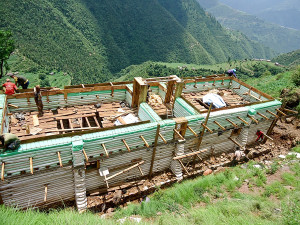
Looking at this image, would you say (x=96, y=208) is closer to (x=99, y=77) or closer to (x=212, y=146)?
(x=212, y=146)

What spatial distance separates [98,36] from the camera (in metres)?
107

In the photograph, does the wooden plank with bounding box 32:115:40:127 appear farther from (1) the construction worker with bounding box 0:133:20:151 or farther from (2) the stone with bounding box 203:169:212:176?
(2) the stone with bounding box 203:169:212:176

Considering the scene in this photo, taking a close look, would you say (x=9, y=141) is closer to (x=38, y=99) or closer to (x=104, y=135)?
(x=104, y=135)

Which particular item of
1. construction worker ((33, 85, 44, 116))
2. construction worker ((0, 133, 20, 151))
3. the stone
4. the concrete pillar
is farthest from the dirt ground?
construction worker ((33, 85, 44, 116))

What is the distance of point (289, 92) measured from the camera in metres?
20.8

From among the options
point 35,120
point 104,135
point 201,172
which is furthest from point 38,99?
point 201,172

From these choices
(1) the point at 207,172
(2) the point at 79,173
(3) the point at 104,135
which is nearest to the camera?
(2) the point at 79,173

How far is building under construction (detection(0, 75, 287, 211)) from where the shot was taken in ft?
27.7

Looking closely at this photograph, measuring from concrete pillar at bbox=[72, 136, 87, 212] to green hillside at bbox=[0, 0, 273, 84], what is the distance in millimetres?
56763

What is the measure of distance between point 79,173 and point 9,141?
3163 millimetres

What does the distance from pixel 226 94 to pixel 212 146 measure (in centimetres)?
617

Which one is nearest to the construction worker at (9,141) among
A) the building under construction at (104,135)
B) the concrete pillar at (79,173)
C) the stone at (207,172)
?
the building under construction at (104,135)

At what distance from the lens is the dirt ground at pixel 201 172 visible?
33.7 feet

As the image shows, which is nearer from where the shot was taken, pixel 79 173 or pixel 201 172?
pixel 79 173
